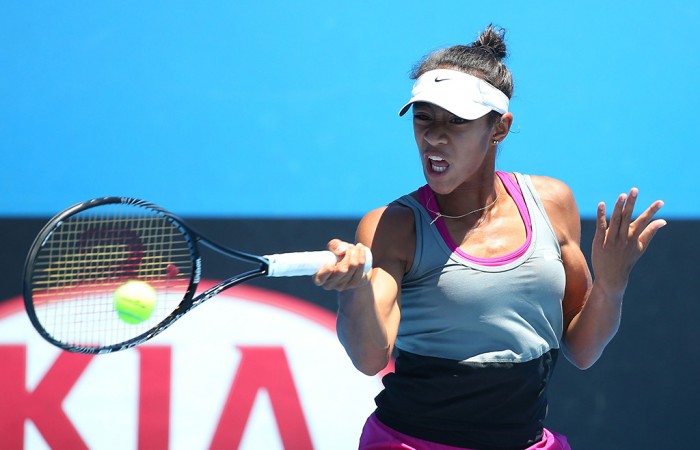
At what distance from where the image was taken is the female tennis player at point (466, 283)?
85.7 inches

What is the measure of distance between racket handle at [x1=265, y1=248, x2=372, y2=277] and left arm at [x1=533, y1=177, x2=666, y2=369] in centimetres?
63

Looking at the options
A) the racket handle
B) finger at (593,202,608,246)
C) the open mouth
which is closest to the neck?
the open mouth

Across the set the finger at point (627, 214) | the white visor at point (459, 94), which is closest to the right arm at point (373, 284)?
the white visor at point (459, 94)

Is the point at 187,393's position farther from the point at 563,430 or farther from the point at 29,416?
the point at 563,430

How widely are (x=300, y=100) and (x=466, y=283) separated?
1.36 metres

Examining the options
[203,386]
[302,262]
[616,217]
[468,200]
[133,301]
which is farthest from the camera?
[203,386]

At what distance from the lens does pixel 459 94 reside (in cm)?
218

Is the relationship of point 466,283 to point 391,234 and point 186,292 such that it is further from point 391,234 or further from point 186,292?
point 186,292

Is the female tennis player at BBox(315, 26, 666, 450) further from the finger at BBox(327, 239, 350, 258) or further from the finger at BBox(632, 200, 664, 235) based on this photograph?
the finger at BBox(327, 239, 350, 258)

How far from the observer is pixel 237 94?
331cm

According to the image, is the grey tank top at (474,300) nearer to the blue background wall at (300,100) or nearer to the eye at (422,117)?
the eye at (422,117)

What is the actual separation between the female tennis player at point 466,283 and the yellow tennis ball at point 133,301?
421 millimetres

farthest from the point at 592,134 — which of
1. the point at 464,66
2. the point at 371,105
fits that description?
the point at 464,66

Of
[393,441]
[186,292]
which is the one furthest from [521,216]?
[186,292]
